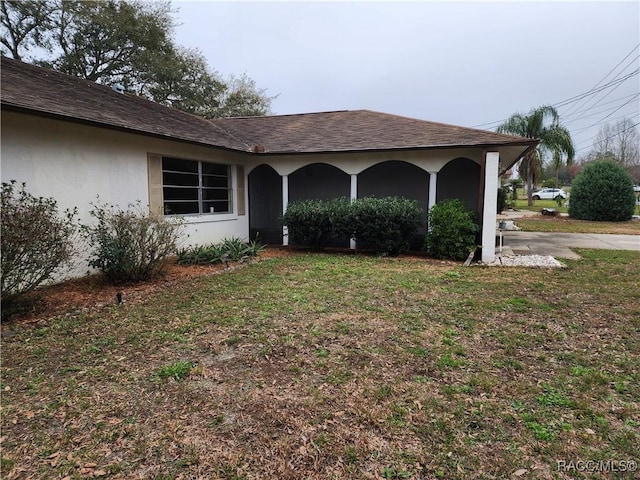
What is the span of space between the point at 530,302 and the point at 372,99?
34.8m

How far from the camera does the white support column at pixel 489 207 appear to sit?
856cm

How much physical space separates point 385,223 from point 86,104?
675 centimetres

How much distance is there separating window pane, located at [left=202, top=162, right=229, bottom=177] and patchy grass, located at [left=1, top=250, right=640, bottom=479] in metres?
5.16

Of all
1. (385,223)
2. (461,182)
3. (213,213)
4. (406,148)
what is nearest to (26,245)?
(213,213)

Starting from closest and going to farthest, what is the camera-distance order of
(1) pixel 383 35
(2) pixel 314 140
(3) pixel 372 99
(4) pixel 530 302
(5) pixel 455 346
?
1. (5) pixel 455 346
2. (4) pixel 530 302
3. (2) pixel 314 140
4. (1) pixel 383 35
5. (3) pixel 372 99

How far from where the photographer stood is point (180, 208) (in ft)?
29.7

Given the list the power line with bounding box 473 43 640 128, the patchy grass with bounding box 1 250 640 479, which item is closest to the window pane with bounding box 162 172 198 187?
the patchy grass with bounding box 1 250 640 479

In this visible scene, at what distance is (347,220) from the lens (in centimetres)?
938

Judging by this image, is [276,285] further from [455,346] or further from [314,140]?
[314,140]

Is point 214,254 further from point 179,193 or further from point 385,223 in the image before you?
point 385,223

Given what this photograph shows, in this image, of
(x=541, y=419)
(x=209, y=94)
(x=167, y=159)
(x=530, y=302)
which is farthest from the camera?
(x=209, y=94)

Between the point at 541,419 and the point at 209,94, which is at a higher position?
the point at 209,94

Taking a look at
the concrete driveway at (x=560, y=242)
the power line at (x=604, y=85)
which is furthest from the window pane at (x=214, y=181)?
the power line at (x=604, y=85)

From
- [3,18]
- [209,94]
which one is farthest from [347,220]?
[3,18]
